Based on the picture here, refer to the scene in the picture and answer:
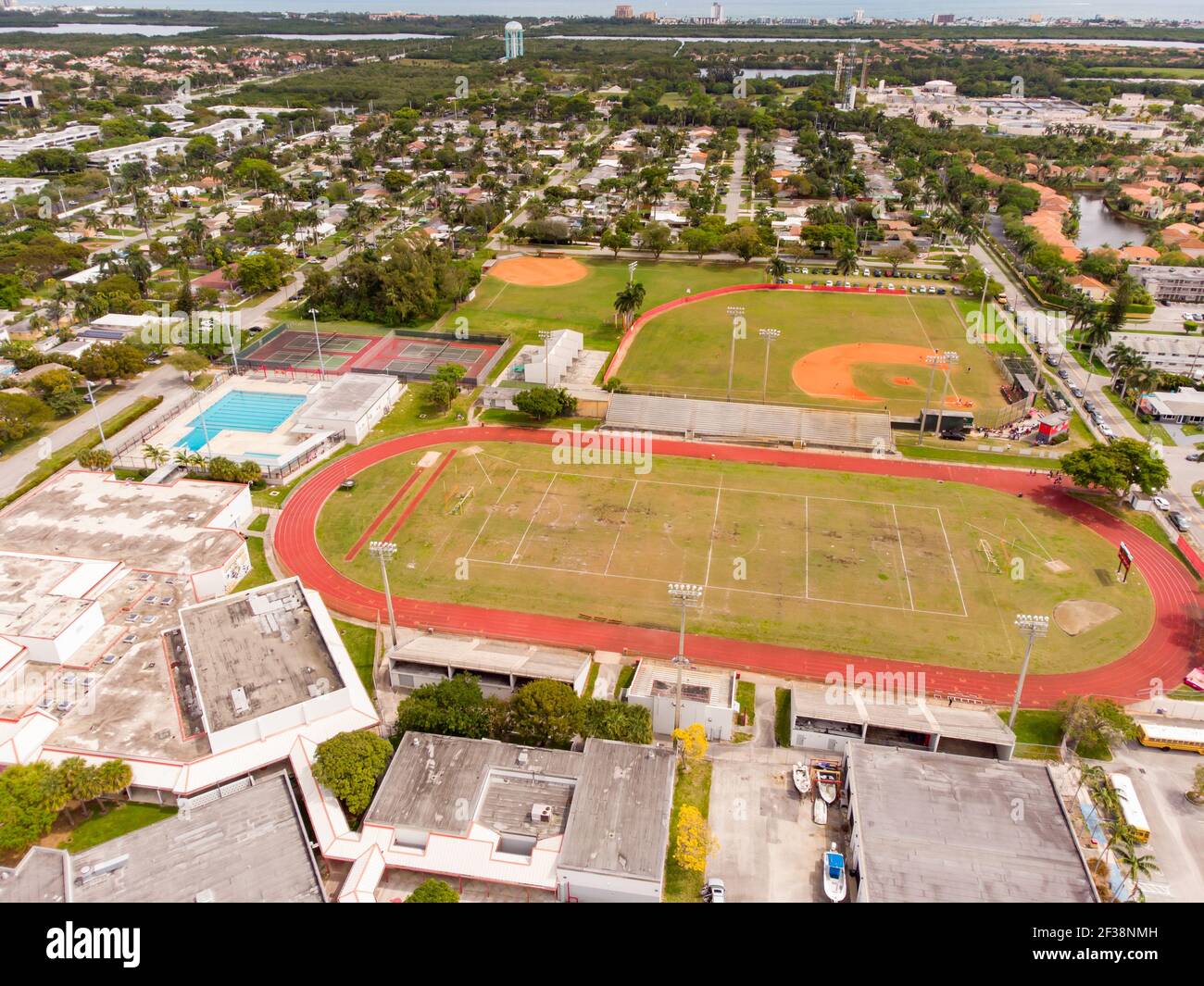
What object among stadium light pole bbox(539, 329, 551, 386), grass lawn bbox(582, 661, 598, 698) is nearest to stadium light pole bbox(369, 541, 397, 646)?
grass lawn bbox(582, 661, 598, 698)

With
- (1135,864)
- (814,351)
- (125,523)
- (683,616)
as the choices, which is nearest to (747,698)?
(683,616)

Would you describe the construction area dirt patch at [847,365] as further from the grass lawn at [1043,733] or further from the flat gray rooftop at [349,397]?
the flat gray rooftop at [349,397]

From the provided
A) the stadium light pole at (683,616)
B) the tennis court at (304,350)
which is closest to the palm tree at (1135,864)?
the stadium light pole at (683,616)

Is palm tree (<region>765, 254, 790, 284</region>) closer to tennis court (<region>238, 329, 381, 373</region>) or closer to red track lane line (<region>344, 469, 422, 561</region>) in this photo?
tennis court (<region>238, 329, 381, 373</region>)

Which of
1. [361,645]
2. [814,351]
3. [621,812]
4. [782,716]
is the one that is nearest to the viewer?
[621,812]

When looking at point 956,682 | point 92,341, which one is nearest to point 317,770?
point 956,682

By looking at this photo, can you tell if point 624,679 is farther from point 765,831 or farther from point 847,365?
point 847,365

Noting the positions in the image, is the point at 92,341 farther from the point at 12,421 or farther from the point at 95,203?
the point at 95,203
